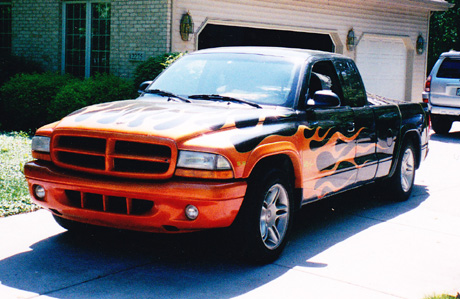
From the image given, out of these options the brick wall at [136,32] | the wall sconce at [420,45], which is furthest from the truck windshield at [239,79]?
the wall sconce at [420,45]

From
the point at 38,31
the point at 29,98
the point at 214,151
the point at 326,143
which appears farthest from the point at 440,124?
the point at 214,151

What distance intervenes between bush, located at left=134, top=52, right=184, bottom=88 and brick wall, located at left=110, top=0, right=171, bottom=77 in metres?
0.79

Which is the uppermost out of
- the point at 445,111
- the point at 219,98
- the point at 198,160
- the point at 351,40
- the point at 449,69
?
the point at 351,40

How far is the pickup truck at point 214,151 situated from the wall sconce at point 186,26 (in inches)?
277

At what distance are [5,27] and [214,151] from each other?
13.2 meters

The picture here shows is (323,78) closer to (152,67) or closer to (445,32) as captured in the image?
(152,67)

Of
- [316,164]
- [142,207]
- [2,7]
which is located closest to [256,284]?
[142,207]

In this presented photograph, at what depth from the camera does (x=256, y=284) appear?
4844 millimetres

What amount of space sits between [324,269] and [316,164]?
1.11 m

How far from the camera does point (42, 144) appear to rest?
17.4 ft

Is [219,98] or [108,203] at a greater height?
[219,98]

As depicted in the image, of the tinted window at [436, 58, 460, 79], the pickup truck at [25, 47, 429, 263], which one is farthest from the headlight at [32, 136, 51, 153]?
the tinted window at [436, 58, 460, 79]

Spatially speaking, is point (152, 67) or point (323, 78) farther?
point (152, 67)

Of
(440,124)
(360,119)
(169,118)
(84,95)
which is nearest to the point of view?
(169,118)
